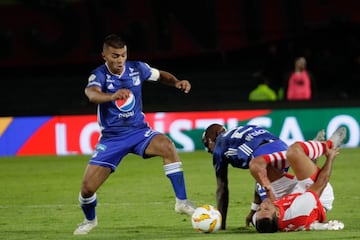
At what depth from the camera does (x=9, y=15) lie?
27.7 meters

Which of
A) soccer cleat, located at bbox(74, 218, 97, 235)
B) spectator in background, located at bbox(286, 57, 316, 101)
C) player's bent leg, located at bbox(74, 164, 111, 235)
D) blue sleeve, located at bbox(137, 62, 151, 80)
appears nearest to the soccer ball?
→ player's bent leg, located at bbox(74, 164, 111, 235)

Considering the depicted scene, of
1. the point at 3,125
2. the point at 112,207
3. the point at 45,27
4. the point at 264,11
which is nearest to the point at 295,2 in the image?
the point at 264,11

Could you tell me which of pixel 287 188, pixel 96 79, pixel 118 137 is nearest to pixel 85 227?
pixel 118 137

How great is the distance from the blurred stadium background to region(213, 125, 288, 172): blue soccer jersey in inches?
607

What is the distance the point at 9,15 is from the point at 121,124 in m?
18.8

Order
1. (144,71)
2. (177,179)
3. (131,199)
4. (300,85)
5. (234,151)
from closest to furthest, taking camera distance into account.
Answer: (234,151) < (177,179) < (144,71) < (131,199) < (300,85)

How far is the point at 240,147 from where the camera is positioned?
931 cm

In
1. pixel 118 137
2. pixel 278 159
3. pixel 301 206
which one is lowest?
pixel 301 206

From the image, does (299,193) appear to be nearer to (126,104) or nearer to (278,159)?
(278,159)

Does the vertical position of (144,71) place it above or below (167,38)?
below

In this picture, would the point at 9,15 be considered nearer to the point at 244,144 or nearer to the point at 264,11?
the point at 264,11

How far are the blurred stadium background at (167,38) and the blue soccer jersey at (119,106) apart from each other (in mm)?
15066

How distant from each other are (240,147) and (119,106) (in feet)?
4.18

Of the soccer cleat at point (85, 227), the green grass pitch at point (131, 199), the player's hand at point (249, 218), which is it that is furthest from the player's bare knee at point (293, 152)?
the soccer cleat at point (85, 227)
